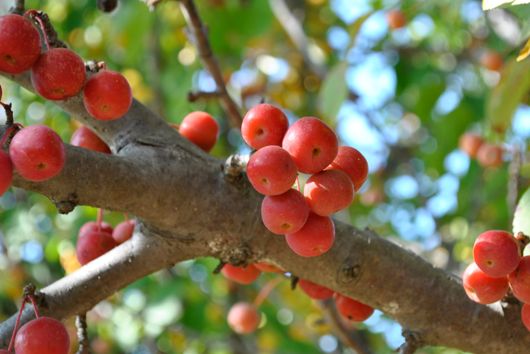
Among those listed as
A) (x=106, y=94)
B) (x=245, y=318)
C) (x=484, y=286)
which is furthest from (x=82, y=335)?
(x=245, y=318)

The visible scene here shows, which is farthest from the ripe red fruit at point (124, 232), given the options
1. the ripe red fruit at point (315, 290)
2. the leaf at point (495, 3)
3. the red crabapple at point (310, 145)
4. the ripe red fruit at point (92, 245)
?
the leaf at point (495, 3)

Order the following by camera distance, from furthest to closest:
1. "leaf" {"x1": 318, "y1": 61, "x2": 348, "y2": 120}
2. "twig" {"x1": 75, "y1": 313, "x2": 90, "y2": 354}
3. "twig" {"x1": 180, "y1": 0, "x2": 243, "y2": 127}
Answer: "leaf" {"x1": 318, "y1": 61, "x2": 348, "y2": 120} < "twig" {"x1": 180, "y1": 0, "x2": 243, "y2": 127} < "twig" {"x1": 75, "y1": 313, "x2": 90, "y2": 354}

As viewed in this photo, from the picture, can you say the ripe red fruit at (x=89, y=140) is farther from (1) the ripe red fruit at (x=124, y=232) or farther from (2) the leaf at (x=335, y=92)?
(2) the leaf at (x=335, y=92)

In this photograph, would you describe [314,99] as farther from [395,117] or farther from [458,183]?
[458,183]

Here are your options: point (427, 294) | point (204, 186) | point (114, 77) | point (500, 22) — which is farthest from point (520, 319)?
point (500, 22)

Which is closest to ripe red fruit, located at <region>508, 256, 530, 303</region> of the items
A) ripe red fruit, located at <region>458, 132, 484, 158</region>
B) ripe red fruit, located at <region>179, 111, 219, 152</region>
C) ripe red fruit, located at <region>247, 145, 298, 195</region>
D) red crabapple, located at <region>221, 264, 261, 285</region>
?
ripe red fruit, located at <region>247, 145, 298, 195</region>

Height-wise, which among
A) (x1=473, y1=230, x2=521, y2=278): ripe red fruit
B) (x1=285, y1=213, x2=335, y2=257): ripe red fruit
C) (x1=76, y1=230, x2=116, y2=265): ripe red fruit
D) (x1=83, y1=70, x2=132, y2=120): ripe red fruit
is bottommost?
(x1=76, y1=230, x2=116, y2=265): ripe red fruit

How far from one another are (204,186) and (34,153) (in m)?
0.37

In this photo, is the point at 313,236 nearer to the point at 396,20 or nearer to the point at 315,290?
the point at 315,290

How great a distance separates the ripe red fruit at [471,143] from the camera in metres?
3.89

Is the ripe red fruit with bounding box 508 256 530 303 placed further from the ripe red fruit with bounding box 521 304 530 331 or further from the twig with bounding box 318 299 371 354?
the twig with bounding box 318 299 371 354

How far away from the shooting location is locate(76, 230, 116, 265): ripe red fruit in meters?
1.58

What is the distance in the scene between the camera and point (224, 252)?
1420mm

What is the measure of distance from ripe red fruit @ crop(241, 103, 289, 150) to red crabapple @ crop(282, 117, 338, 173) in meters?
0.04
